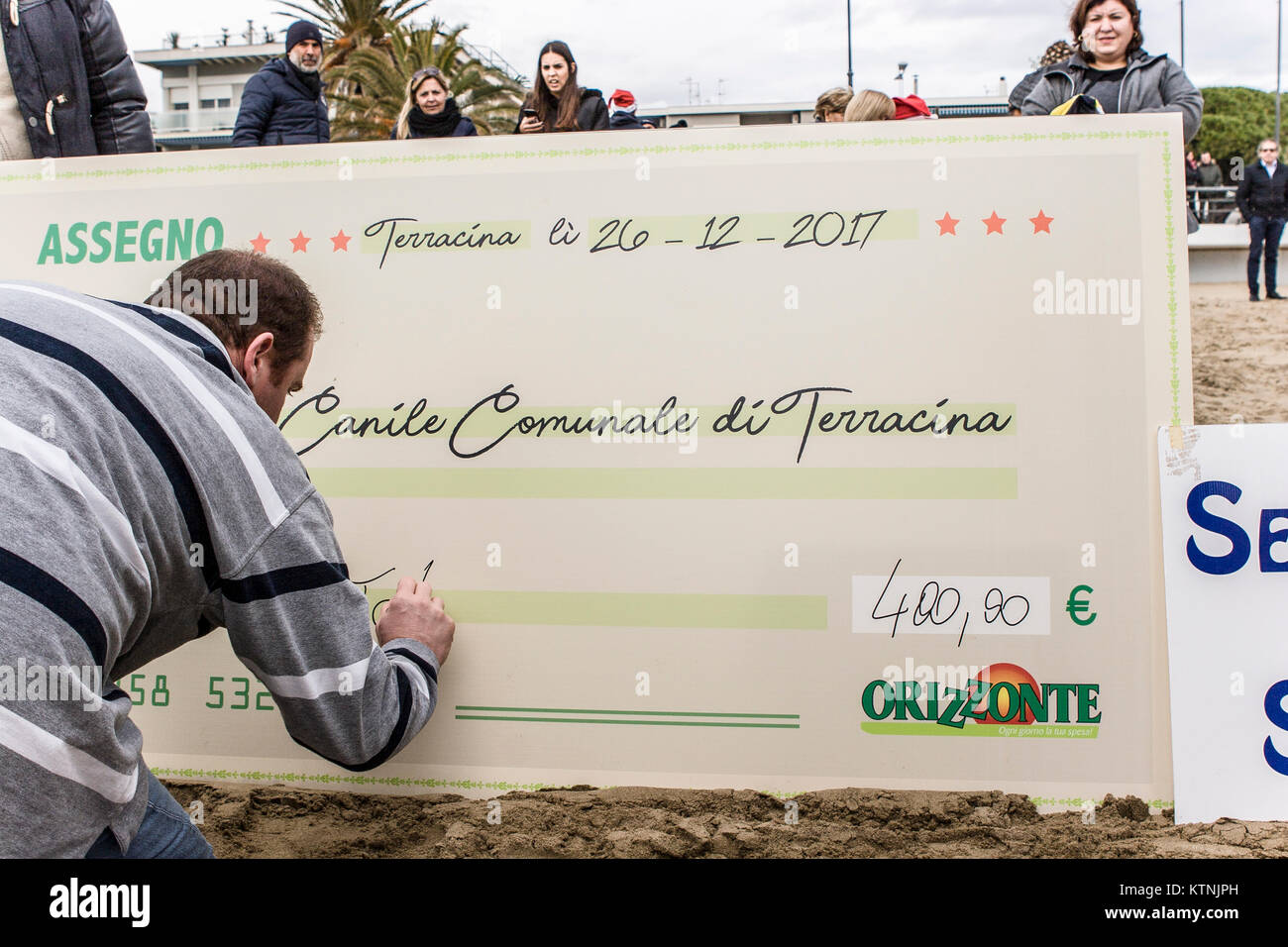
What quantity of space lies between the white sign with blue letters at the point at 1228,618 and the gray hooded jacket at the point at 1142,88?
156 centimetres

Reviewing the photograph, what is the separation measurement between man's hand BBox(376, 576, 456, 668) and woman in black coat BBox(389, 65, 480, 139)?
2698mm

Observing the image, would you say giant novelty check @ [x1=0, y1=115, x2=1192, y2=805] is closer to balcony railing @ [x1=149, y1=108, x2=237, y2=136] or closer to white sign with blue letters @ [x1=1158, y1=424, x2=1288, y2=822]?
white sign with blue letters @ [x1=1158, y1=424, x2=1288, y2=822]

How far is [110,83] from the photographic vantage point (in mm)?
3078

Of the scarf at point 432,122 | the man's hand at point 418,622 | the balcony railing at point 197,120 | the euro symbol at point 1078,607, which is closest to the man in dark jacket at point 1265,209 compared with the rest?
the scarf at point 432,122

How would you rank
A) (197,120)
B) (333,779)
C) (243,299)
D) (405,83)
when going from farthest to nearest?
1. (197,120)
2. (405,83)
3. (333,779)
4. (243,299)

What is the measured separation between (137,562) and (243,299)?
61 centimetres

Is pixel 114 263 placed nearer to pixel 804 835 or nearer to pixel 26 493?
pixel 26 493

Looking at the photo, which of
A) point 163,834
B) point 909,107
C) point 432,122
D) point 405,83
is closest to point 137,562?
point 163,834

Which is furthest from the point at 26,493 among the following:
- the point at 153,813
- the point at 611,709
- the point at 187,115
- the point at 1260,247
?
the point at 187,115

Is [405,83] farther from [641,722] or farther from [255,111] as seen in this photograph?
[641,722]

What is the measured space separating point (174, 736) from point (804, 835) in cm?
155

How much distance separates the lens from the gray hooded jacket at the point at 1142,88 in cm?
304

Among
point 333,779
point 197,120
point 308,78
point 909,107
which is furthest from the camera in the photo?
point 197,120

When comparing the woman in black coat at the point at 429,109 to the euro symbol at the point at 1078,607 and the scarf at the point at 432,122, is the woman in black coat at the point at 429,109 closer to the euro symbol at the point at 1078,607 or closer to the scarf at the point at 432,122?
the scarf at the point at 432,122
